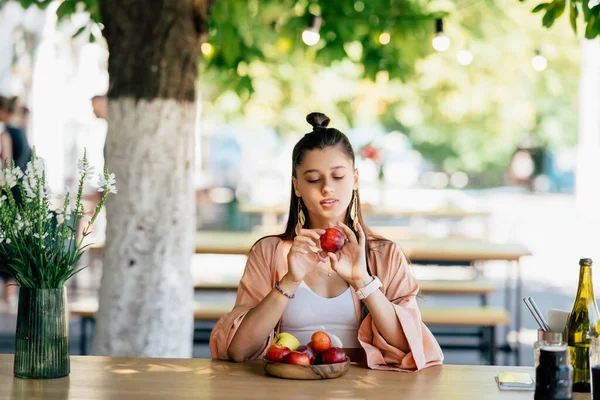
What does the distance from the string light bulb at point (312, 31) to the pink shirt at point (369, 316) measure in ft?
10.9

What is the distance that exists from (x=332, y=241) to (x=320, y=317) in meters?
0.46

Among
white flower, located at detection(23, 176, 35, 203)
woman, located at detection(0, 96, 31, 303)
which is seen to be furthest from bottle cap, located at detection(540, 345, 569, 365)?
woman, located at detection(0, 96, 31, 303)

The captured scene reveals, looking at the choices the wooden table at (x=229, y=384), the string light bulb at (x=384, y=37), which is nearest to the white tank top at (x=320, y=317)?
the wooden table at (x=229, y=384)

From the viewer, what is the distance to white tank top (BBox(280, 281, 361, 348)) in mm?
3242

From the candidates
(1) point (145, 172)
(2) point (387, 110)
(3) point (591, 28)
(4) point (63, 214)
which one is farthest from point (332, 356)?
(2) point (387, 110)

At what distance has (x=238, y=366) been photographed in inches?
119

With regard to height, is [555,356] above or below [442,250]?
below

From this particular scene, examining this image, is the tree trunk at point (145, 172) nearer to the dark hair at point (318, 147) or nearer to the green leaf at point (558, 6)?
the dark hair at point (318, 147)

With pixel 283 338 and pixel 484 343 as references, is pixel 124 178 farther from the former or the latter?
pixel 484 343

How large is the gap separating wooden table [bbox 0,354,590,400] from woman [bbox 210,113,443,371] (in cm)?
10

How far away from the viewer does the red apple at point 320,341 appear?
2.80 metres

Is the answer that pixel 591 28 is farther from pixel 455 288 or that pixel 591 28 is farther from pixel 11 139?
pixel 11 139

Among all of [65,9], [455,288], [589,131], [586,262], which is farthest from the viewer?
[589,131]

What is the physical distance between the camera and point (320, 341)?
2.81 meters
